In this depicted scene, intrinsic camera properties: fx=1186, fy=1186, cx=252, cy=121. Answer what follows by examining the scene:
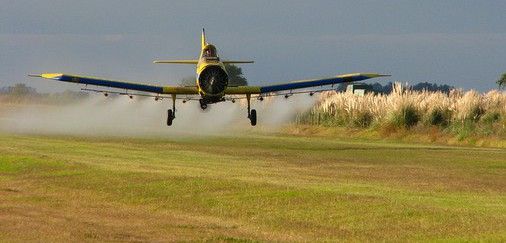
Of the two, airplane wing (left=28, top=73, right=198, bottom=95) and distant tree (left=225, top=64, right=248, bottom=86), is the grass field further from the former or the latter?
distant tree (left=225, top=64, right=248, bottom=86)

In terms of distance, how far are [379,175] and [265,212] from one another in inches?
404

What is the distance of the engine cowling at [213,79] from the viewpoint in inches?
1857

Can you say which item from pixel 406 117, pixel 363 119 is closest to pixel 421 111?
pixel 406 117

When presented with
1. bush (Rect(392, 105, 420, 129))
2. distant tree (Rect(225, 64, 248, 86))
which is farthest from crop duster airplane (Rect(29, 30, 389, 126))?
distant tree (Rect(225, 64, 248, 86))

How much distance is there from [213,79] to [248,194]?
20.1 metres

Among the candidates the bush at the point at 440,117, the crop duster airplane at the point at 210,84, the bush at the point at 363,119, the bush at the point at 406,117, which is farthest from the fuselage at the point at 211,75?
the bush at the point at 363,119

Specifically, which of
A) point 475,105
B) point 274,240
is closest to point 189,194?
point 274,240

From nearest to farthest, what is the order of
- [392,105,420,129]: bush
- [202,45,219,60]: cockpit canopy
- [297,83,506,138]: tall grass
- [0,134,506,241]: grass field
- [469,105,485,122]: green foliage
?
[0,134,506,241]: grass field, [202,45,219,60]: cockpit canopy, [297,83,506,138]: tall grass, [469,105,485,122]: green foliage, [392,105,420,129]: bush

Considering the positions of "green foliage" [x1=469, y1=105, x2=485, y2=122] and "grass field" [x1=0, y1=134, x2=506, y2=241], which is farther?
"green foliage" [x1=469, y1=105, x2=485, y2=122]

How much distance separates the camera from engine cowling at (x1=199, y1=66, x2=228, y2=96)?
1857 inches

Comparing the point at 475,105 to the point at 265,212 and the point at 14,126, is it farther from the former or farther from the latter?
the point at 265,212

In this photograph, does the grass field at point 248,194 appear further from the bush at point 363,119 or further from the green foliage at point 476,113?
the bush at point 363,119

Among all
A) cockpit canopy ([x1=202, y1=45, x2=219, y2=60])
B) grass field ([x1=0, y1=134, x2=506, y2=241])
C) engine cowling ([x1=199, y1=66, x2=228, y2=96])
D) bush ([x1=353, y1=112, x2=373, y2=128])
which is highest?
cockpit canopy ([x1=202, y1=45, x2=219, y2=60])

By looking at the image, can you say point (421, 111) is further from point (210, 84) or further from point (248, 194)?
point (248, 194)
